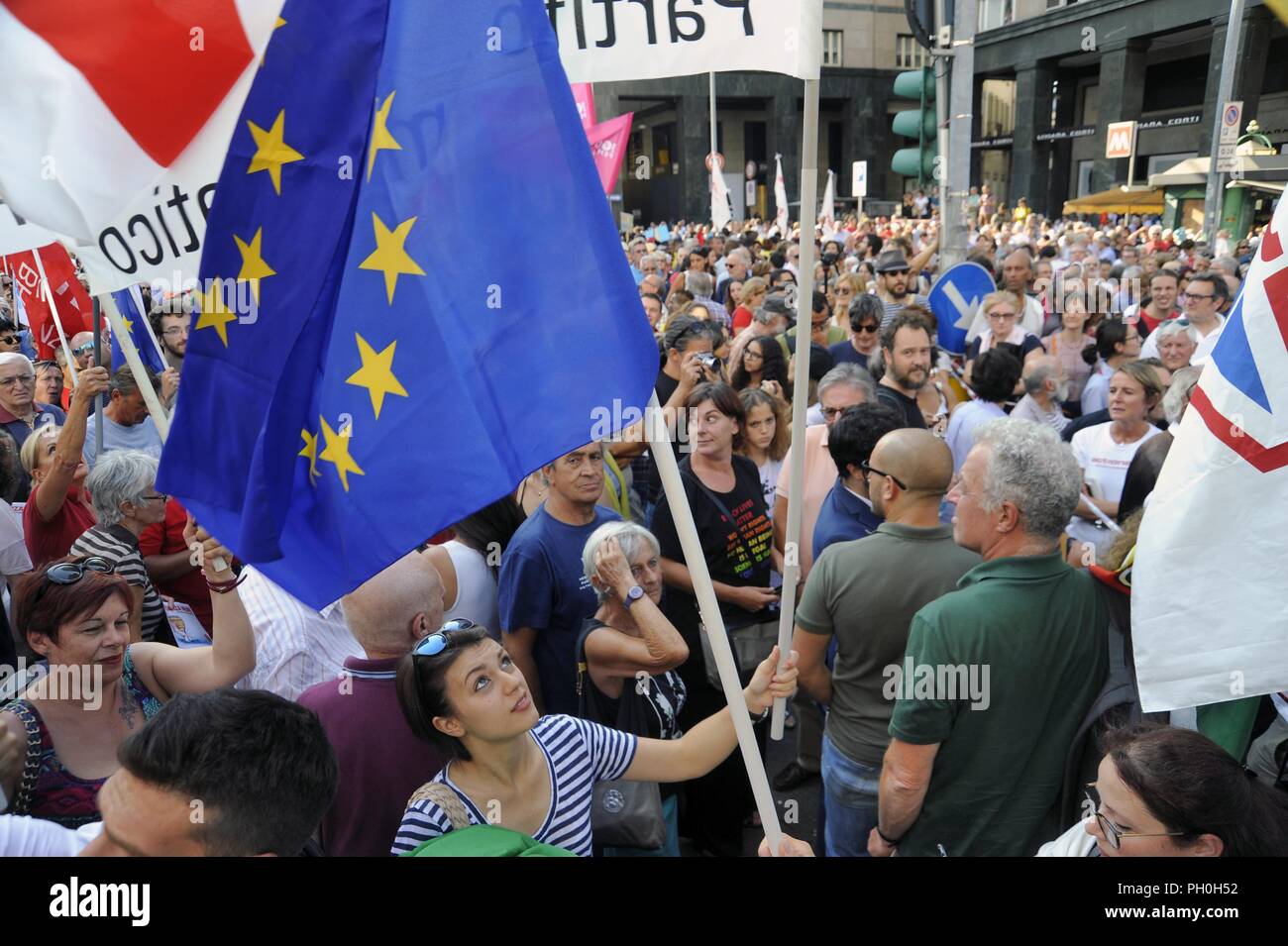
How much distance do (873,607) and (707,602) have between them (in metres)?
1.09

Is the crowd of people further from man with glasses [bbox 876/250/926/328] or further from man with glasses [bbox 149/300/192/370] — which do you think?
man with glasses [bbox 876/250/926/328]

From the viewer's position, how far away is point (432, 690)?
2.35m

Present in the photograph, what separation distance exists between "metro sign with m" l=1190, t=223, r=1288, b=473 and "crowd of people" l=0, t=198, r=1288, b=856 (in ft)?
1.90

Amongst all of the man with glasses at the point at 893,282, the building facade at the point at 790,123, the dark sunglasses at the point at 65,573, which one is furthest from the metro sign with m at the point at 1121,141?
the dark sunglasses at the point at 65,573

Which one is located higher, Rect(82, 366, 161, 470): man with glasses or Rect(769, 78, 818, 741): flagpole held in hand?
Rect(769, 78, 818, 741): flagpole held in hand

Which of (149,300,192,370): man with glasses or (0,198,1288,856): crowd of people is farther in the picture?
(149,300,192,370): man with glasses

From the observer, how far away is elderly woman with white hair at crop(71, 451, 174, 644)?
11.7 feet

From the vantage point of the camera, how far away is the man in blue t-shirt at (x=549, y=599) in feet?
11.2

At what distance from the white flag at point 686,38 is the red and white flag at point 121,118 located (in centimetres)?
83

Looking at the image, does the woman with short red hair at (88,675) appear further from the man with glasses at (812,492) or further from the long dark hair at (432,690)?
the man with glasses at (812,492)

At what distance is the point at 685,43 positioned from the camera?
2.52 metres

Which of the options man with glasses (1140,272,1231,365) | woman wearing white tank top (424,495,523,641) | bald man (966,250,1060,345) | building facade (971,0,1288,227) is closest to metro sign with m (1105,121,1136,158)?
building facade (971,0,1288,227)
